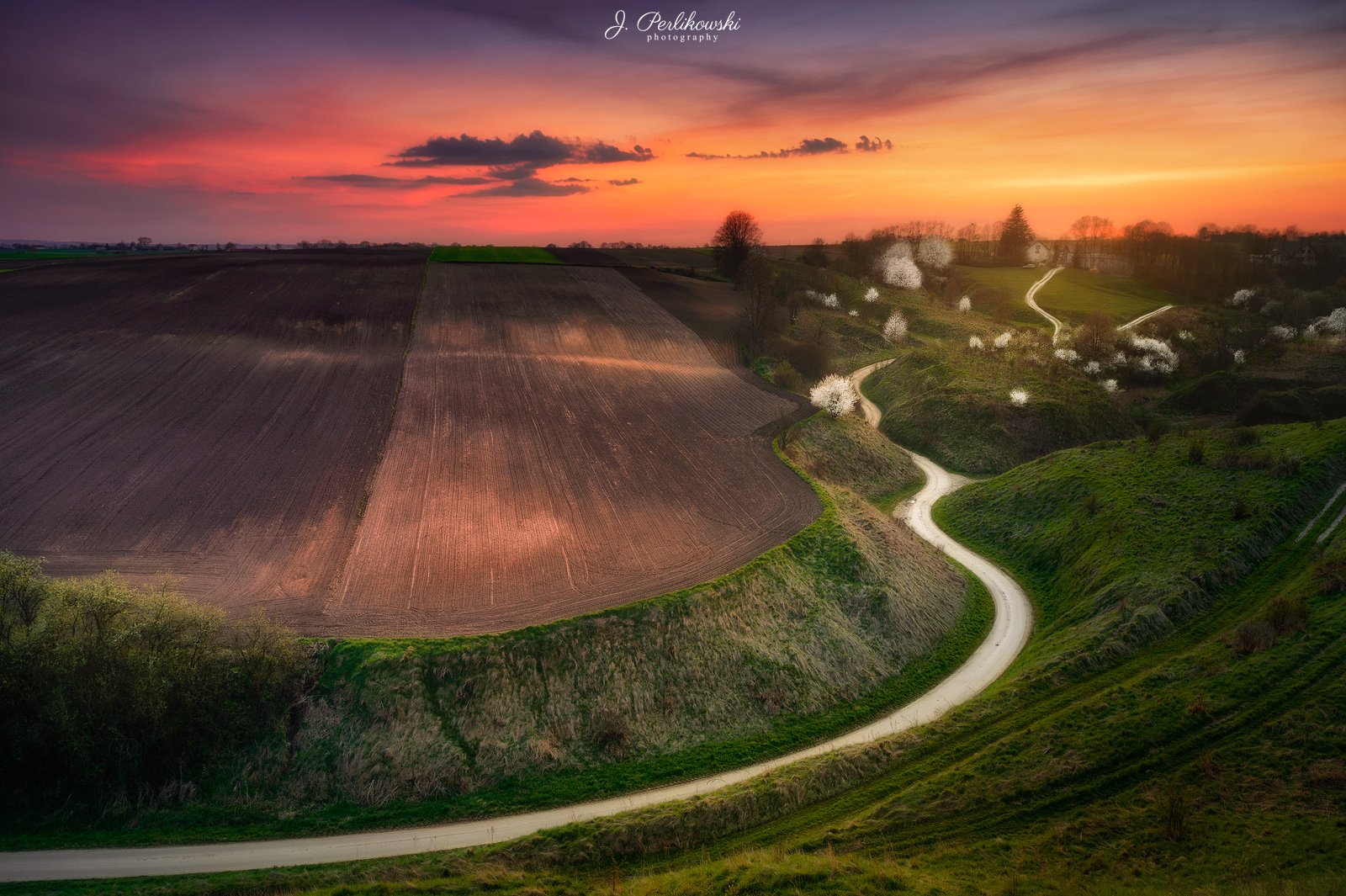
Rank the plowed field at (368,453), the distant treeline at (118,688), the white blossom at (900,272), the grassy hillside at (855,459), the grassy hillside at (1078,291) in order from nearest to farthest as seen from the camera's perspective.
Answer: the distant treeline at (118,688)
the plowed field at (368,453)
the grassy hillside at (855,459)
the grassy hillside at (1078,291)
the white blossom at (900,272)

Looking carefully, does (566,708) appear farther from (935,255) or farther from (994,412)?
(935,255)

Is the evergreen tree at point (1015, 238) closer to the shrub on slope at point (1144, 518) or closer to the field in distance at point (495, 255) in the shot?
the field in distance at point (495, 255)

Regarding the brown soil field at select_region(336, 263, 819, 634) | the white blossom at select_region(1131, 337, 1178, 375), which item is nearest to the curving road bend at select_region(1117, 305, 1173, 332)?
the white blossom at select_region(1131, 337, 1178, 375)

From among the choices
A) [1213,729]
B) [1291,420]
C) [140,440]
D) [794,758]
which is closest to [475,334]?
[140,440]

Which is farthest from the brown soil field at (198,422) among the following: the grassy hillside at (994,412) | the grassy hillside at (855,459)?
the grassy hillside at (994,412)

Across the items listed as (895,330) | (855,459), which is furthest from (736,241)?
(855,459)

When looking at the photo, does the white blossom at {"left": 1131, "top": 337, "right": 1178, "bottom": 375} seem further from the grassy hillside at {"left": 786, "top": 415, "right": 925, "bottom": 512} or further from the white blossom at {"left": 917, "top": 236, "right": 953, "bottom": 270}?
the white blossom at {"left": 917, "top": 236, "right": 953, "bottom": 270}
